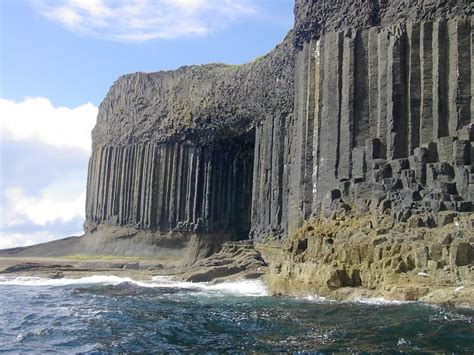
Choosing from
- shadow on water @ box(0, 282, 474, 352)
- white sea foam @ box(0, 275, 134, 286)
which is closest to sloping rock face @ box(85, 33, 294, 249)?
white sea foam @ box(0, 275, 134, 286)

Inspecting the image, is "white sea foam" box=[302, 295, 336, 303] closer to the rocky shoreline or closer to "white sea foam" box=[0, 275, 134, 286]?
the rocky shoreline

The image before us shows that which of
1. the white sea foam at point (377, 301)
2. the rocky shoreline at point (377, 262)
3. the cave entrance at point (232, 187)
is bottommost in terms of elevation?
the white sea foam at point (377, 301)

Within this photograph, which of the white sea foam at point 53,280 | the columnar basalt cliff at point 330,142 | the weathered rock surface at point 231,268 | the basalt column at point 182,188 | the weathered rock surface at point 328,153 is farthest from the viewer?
the basalt column at point 182,188

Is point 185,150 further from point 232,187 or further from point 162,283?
point 162,283

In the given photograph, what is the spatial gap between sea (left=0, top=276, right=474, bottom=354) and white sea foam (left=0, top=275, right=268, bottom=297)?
12.5 feet

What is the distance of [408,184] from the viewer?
984 inches

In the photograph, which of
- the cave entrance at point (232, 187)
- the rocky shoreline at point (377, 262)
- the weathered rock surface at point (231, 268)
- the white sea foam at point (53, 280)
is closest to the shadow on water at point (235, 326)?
the rocky shoreline at point (377, 262)

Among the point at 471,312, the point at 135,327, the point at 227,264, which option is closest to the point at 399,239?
the point at 471,312

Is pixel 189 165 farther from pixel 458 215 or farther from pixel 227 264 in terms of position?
pixel 458 215

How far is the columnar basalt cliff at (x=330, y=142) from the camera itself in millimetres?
23688

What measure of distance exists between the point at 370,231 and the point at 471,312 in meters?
7.48

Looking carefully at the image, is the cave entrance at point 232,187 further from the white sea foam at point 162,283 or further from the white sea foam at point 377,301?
the white sea foam at point 377,301

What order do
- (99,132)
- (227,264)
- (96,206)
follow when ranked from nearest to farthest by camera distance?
(227,264), (96,206), (99,132)

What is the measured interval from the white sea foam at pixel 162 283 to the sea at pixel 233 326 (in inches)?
150
